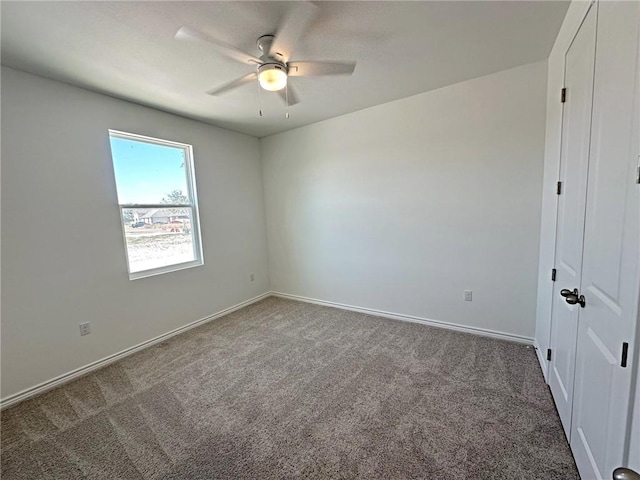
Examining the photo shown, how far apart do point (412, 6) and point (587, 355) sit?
2.08 metres

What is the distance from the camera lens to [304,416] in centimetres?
188

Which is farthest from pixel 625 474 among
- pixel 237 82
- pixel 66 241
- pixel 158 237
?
pixel 158 237

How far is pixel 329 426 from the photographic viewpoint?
178 cm

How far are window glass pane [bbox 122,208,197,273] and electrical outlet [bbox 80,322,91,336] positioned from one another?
0.59m

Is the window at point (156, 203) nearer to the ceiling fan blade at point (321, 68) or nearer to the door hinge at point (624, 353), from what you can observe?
the ceiling fan blade at point (321, 68)

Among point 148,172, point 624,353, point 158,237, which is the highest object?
point 148,172

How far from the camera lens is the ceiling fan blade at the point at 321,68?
1.74 m

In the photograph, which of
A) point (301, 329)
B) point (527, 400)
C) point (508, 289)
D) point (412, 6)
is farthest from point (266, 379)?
point (412, 6)

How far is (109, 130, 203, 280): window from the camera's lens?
2.86m

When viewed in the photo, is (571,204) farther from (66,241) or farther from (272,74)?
(66,241)

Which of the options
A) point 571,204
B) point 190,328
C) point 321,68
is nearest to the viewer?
point 571,204

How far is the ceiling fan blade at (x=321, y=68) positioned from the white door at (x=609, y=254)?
3.92 ft

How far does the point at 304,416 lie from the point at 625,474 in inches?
67.8

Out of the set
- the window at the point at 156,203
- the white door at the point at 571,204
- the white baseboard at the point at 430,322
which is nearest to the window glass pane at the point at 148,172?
the window at the point at 156,203
